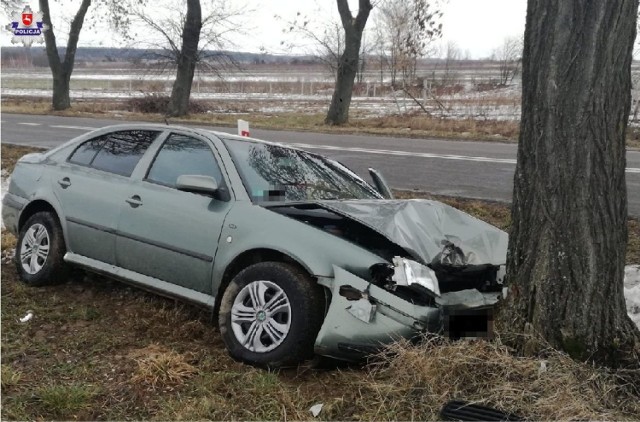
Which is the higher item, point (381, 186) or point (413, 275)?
point (381, 186)

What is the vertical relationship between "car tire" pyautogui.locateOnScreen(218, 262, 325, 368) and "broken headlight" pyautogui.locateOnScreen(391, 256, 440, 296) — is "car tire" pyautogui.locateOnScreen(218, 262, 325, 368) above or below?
below

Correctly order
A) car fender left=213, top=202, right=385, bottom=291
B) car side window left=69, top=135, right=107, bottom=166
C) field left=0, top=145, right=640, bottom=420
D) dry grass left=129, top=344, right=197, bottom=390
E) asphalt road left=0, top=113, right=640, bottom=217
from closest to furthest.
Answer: field left=0, top=145, right=640, bottom=420 < dry grass left=129, top=344, right=197, bottom=390 < car fender left=213, top=202, right=385, bottom=291 < car side window left=69, top=135, right=107, bottom=166 < asphalt road left=0, top=113, right=640, bottom=217

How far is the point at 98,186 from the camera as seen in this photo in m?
5.14

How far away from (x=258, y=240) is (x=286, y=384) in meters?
0.91

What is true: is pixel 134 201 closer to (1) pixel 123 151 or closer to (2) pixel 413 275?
(1) pixel 123 151

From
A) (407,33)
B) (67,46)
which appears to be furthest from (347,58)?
(67,46)

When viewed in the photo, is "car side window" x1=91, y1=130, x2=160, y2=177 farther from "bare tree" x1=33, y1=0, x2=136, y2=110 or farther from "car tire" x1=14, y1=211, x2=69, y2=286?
"bare tree" x1=33, y1=0, x2=136, y2=110

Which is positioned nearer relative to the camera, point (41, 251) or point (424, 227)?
point (424, 227)

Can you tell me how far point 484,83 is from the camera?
133 feet

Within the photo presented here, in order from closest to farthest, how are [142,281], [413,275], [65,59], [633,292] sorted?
[413,275] < [142,281] < [633,292] < [65,59]

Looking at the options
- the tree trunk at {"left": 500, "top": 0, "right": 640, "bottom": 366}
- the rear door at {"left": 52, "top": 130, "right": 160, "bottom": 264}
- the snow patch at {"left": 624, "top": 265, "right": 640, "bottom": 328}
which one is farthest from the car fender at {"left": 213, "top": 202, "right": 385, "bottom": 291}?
the snow patch at {"left": 624, "top": 265, "right": 640, "bottom": 328}

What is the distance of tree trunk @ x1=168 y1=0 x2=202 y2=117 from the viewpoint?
2527cm

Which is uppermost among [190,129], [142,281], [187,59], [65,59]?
[65,59]

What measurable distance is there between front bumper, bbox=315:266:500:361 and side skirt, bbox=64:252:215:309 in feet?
3.19
